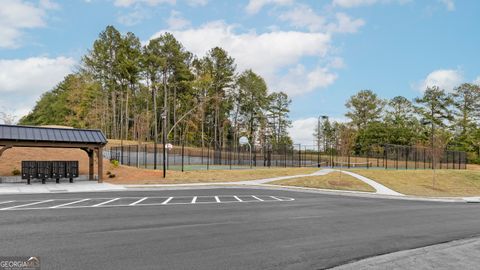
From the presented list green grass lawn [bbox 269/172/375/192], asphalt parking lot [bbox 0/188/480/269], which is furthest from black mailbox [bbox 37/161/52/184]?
green grass lawn [bbox 269/172/375/192]

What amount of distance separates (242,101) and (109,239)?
7382 cm

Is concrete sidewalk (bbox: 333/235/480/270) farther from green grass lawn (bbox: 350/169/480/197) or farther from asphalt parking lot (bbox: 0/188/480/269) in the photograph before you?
green grass lawn (bbox: 350/169/480/197)

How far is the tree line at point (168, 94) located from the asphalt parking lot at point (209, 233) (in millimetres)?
43499

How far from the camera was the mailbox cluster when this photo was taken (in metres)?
23.5

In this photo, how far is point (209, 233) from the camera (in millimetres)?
9508

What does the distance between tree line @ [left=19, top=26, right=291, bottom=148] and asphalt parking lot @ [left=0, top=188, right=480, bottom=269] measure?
43.5m

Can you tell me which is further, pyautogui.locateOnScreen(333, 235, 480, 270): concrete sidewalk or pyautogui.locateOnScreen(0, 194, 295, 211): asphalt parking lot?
pyautogui.locateOnScreen(0, 194, 295, 211): asphalt parking lot

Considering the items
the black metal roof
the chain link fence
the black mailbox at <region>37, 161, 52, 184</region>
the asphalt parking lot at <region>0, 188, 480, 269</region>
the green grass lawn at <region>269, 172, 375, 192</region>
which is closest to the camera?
the asphalt parking lot at <region>0, 188, 480, 269</region>

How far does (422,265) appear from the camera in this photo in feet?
22.4

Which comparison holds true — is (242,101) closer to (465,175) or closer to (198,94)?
(198,94)

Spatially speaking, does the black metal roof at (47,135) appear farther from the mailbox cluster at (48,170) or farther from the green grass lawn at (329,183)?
the green grass lawn at (329,183)

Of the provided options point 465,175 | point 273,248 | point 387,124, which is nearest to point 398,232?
point 273,248

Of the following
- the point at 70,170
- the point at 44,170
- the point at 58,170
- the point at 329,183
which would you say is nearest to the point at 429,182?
the point at 329,183

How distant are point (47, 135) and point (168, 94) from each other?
48.2m
